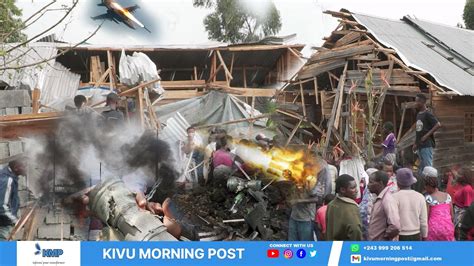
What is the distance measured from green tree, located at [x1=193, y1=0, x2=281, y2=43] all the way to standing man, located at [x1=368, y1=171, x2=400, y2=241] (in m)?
1.27

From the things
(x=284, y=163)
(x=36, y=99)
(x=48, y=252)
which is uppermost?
(x=36, y=99)

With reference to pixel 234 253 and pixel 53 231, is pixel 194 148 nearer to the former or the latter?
pixel 234 253

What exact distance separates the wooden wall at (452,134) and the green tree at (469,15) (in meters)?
0.67

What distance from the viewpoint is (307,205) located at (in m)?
4.16

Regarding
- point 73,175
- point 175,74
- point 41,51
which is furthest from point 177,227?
point 41,51

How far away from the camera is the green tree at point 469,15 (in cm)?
432

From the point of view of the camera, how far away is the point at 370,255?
13.3ft

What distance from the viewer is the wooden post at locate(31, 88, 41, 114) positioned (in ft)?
13.2

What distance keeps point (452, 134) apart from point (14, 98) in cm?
304

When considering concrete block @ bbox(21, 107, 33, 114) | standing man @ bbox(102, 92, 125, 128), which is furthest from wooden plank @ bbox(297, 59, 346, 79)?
concrete block @ bbox(21, 107, 33, 114)

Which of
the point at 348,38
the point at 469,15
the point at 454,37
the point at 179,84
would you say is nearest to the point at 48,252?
the point at 179,84

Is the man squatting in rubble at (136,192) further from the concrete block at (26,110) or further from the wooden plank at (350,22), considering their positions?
the wooden plank at (350,22)

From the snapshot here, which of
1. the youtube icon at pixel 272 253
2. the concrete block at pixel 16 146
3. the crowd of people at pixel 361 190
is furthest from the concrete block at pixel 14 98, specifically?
the youtube icon at pixel 272 253

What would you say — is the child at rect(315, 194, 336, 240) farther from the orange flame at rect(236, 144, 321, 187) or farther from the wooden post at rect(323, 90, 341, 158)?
the wooden post at rect(323, 90, 341, 158)
